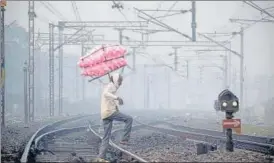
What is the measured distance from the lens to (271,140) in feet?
54.8

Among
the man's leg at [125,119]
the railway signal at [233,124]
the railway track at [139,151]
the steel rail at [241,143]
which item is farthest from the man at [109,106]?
the steel rail at [241,143]

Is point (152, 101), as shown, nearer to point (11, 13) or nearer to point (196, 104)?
point (196, 104)

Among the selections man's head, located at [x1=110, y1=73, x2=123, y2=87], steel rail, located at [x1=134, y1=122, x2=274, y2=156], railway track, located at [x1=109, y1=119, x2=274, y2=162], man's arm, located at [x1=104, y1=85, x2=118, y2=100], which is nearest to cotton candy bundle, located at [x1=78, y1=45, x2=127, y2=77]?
man's head, located at [x1=110, y1=73, x2=123, y2=87]

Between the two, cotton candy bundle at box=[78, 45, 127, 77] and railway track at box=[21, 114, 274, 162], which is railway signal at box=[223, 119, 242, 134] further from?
cotton candy bundle at box=[78, 45, 127, 77]

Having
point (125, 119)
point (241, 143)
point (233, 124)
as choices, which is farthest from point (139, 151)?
point (241, 143)

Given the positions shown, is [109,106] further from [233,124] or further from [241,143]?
[241,143]

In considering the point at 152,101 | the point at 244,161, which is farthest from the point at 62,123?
the point at 152,101

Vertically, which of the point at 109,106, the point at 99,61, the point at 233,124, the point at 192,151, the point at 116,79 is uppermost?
the point at 99,61

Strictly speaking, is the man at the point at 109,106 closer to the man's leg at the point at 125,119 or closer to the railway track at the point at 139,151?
the man's leg at the point at 125,119

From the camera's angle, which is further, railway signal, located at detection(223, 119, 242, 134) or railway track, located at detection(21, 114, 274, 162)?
railway signal, located at detection(223, 119, 242, 134)

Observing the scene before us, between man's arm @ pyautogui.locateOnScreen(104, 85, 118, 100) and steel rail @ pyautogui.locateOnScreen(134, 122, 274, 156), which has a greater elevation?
man's arm @ pyautogui.locateOnScreen(104, 85, 118, 100)

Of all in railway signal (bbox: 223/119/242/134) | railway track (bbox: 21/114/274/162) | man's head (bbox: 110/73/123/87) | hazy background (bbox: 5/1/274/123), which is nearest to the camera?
railway track (bbox: 21/114/274/162)

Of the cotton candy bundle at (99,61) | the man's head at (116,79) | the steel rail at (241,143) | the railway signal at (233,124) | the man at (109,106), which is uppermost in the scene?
the cotton candy bundle at (99,61)

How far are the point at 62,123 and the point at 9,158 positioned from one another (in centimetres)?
2024
